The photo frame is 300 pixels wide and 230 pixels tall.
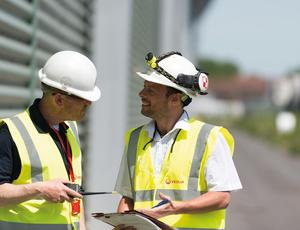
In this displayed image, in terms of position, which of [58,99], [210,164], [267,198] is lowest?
[267,198]

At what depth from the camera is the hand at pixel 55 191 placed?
338 cm

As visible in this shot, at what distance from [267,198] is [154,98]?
44.2 ft

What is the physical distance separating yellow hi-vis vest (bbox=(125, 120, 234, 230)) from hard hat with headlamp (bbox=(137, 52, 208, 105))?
0.63ft

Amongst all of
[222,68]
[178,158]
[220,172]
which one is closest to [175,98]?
[178,158]

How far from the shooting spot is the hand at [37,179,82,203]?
11.1ft

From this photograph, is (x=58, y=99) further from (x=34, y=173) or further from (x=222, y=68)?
(x=222, y=68)

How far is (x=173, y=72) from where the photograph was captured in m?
3.94

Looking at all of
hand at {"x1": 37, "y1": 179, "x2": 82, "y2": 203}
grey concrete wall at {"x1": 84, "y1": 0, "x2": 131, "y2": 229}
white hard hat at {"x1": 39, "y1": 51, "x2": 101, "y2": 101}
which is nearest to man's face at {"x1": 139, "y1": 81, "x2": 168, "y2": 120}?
white hard hat at {"x1": 39, "y1": 51, "x2": 101, "y2": 101}

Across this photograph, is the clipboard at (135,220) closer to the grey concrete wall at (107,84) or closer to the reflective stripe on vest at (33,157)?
the reflective stripe on vest at (33,157)

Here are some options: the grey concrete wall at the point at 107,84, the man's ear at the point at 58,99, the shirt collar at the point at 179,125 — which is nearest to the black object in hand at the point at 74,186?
the man's ear at the point at 58,99

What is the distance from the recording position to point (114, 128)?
8695mm

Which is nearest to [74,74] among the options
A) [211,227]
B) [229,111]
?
[211,227]

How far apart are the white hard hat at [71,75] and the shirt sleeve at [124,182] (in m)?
0.50

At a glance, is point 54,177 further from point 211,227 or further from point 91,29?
point 91,29
